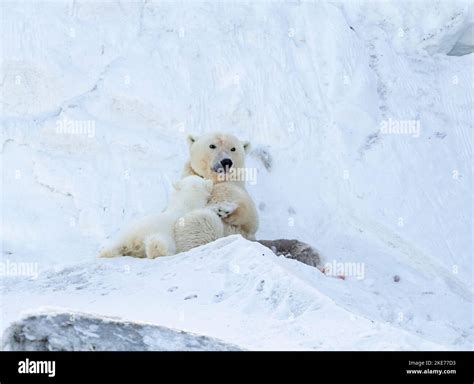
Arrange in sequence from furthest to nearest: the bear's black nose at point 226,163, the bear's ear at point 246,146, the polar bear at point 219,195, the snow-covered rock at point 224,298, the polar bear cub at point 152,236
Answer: the bear's ear at point 246,146 < the bear's black nose at point 226,163 < the polar bear at point 219,195 < the polar bear cub at point 152,236 < the snow-covered rock at point 224,298

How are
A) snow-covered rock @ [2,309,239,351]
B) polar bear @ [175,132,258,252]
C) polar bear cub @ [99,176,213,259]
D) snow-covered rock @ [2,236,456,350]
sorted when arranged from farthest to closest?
polar bear @ [175,132,258,252] < polar bear cub @ [99,176,213,259] < snow-covered rock @ [2,236,456,350] < snow-covered rock @ [2,309,239,351]

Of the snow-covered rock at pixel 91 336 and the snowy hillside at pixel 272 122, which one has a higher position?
the snowy hillside at pixel 272 122

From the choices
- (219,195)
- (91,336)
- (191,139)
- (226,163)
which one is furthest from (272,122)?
(91,336)

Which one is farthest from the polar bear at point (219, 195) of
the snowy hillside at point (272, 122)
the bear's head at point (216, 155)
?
the snowy hillside at point (272, 122)

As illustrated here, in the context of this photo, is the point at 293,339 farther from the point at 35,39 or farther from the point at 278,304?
the point at 35,39

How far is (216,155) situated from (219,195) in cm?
49

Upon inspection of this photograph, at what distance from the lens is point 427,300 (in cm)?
1026

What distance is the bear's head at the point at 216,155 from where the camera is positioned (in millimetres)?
11086

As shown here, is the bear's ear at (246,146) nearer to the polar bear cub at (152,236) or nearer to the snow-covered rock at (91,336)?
the polar bear cub at (152,236)

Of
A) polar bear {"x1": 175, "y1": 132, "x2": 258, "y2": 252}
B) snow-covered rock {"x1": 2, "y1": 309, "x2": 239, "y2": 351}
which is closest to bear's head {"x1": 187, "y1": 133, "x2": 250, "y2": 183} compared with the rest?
polar bear {"x1": 175, "y1": 132, "x2": 258, "y2": 252}

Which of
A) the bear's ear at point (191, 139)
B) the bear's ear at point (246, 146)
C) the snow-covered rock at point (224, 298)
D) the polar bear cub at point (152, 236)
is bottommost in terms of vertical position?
the snow-covered rock at point (224, 298)

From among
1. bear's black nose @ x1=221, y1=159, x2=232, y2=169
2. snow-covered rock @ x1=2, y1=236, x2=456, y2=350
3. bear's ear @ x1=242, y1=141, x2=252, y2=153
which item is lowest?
snow-covered rock @ x1=2, y1=236, x2=456, y2=350

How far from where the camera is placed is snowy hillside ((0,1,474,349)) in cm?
1109

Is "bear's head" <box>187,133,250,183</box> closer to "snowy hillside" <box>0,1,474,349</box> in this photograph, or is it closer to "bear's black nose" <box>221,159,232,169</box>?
"bear's black nose" <box>221,159,232,169</box>
